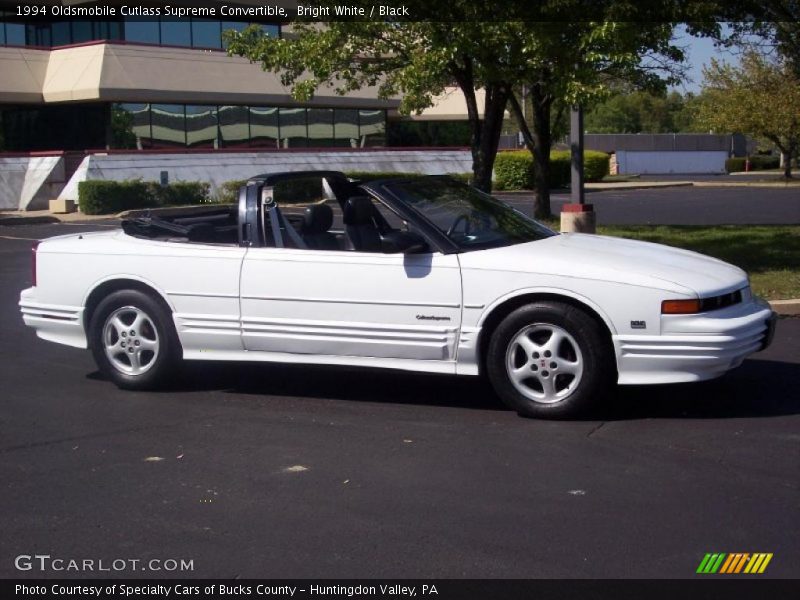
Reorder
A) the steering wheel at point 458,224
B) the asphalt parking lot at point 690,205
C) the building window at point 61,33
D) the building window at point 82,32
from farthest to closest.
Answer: the building window at point 61,33 < the building window at point 82,32 < the asphalt parking lot at point 690,205 < the steering wheel at point 458,224

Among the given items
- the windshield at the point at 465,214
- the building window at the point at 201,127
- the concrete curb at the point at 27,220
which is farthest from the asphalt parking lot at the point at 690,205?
the windshield at the point at 465,214

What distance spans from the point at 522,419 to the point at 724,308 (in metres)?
1.42

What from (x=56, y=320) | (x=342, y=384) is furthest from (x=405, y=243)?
(x=56, y=320)

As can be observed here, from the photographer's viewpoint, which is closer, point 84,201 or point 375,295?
point 375,295

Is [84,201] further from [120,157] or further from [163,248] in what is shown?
[163,248]

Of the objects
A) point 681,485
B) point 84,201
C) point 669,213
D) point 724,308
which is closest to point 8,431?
point 681,485

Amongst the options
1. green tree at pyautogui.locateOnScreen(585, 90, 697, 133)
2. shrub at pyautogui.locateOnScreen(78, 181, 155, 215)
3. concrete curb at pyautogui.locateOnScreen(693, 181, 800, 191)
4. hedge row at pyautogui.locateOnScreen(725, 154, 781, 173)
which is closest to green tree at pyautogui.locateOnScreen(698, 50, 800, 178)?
concrete curb at pyautogui.locateOnScreen(693, 181, 800, 191)

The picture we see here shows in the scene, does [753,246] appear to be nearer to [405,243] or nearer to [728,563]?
[405,243]

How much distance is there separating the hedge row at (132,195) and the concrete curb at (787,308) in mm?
24008

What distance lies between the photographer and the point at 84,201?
3097cm

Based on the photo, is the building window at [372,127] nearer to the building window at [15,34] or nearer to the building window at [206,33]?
the building window at [206,33]

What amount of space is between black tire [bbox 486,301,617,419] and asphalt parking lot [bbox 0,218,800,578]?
14 cm

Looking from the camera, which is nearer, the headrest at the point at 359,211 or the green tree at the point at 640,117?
the headrest at the point at 359,211

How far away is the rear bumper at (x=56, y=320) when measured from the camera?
805 cm
